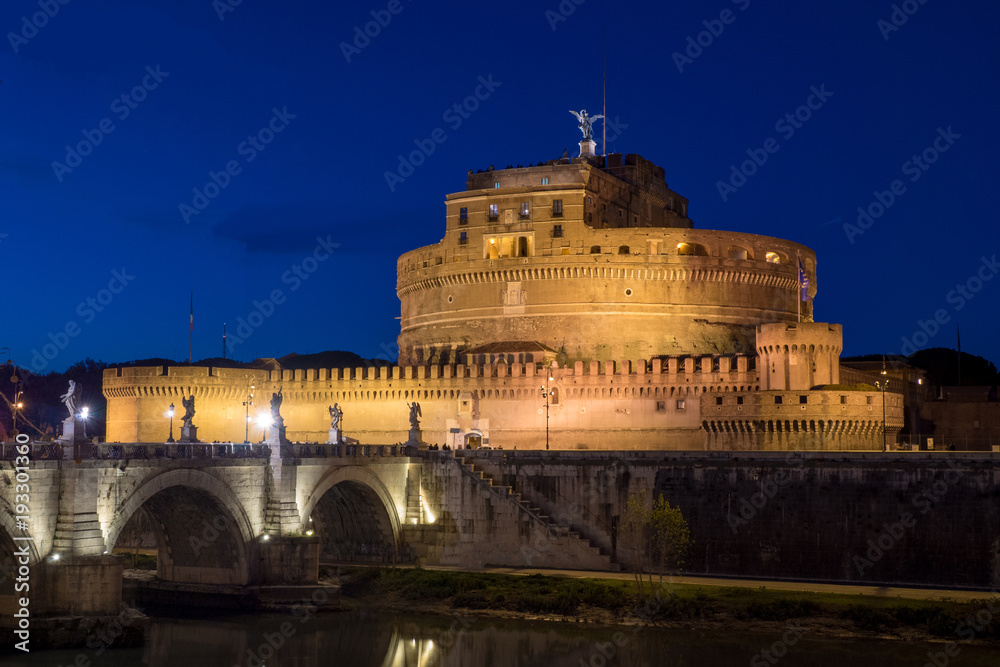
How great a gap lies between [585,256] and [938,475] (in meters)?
25.3

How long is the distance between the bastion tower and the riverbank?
2058cm

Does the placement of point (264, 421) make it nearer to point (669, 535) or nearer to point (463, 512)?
point (463, 512)

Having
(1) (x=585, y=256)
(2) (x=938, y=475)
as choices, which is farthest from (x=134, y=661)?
(1) (x=585, y=256)

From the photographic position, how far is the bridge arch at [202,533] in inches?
1407

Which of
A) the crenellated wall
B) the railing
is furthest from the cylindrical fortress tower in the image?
the railing

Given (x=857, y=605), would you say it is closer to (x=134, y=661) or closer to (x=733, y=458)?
(x=733, y=458)

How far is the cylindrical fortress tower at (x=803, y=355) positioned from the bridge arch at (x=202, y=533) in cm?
2320

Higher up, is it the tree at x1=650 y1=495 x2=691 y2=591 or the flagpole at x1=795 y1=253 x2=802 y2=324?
the flagpole at x1=795 y1=253 x2=802 y2=324

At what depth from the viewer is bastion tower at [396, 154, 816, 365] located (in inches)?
2352

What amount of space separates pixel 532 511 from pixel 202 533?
461 inches

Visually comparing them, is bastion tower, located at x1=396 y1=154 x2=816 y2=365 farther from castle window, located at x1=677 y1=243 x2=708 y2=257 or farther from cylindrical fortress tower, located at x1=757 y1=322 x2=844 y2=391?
cylindrical fortress tower, located at x1=757 y1=322 x2=844 y2=391

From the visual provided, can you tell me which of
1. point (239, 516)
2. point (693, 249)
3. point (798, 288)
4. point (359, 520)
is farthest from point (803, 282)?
point (239, 516)

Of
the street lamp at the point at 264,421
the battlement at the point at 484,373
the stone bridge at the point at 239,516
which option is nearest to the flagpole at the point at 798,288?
the battlement at the point at 484,373

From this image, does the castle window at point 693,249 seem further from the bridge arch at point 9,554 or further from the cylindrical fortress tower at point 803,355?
the bridge arch at point 9,554
